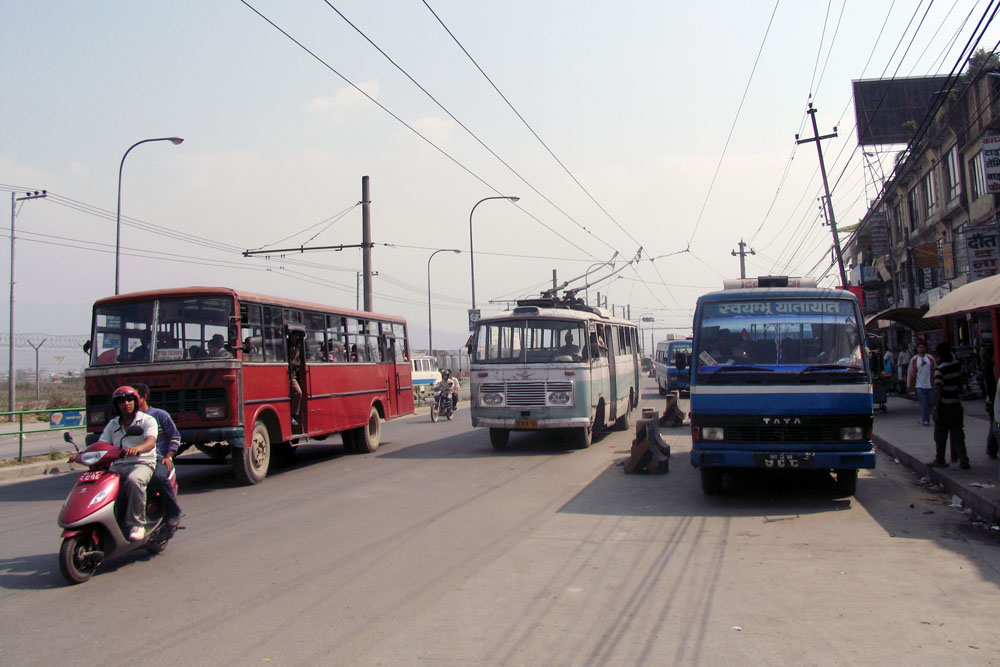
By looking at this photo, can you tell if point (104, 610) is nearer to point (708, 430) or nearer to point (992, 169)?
point (708, 430)

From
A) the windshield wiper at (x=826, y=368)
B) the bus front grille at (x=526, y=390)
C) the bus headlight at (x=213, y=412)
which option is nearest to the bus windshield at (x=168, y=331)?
the bus headlight at (x=213, y=412)

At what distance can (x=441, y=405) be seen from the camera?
1016 inches

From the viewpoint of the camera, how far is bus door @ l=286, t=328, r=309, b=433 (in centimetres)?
1342

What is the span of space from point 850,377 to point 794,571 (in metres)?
3.46

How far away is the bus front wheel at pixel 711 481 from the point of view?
9.75 m

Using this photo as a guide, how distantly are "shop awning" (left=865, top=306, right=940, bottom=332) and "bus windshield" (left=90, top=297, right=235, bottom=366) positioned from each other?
17382 millimetres

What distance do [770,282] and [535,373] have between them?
544 centimetres

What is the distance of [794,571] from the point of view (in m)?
6.40

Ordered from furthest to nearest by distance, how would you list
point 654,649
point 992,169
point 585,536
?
point 992,169 < point 585,536 < point 654,649

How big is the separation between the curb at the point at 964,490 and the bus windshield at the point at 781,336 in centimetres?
182

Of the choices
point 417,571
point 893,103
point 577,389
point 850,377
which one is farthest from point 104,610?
point 893,103

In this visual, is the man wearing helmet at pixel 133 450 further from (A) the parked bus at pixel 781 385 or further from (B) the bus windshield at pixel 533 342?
(B) the bus windshield at pixel 533 342

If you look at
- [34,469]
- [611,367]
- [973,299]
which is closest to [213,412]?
[34,469]

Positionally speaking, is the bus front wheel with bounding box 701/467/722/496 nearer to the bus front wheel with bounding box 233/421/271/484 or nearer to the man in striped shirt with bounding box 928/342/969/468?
the man in striped shirt with bounding box 928/342/969/468
